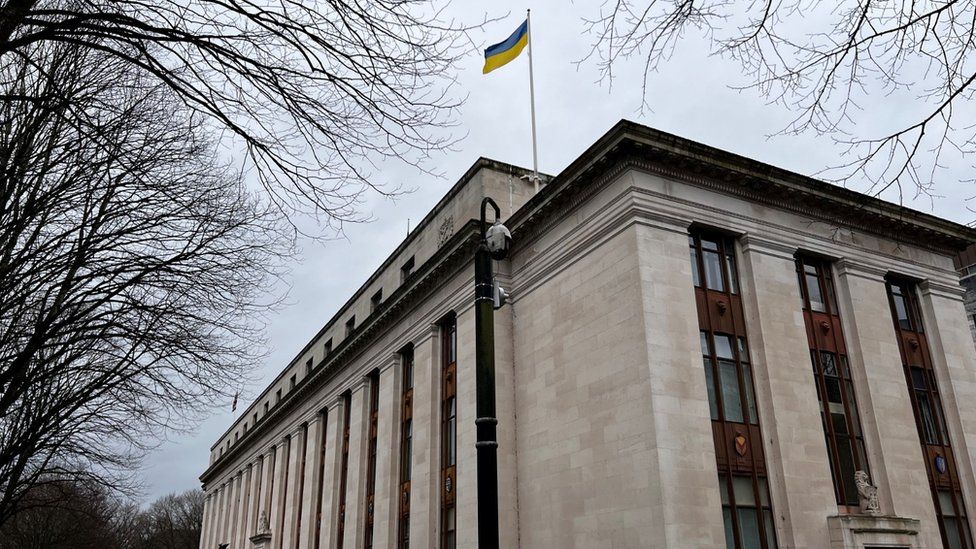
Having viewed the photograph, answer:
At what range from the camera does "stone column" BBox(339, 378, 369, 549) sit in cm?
3823

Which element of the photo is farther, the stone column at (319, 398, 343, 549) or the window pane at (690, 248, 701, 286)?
Answer: the stone column at (319, 398, 343, 549)

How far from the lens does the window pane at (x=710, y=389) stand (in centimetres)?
2212

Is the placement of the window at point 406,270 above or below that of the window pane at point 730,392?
above

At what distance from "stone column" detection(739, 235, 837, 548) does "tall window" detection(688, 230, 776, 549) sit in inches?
11.8

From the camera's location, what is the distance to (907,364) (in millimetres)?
27438

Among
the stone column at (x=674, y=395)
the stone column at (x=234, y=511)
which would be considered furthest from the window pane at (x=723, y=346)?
the stone column at (x=234, y=511)

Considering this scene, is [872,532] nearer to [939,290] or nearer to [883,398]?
[883,398]

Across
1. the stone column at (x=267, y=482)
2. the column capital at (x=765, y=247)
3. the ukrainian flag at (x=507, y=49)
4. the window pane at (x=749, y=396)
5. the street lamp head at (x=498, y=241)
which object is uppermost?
the ukrainian flag at (x=507, y=49)

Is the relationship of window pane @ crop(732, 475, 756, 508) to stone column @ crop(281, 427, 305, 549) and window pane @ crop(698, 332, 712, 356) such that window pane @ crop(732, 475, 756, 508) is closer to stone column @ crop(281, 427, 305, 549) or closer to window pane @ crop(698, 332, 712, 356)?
window pane @ crop(698, 332, 712, 356)

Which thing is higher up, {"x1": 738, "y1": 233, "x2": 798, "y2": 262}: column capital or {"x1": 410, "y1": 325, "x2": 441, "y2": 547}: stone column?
{"x1": 738, "y1": 233, "x2": 798, "y2": 262}: column capital

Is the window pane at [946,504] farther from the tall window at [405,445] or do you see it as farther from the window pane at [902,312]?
the tall window at [405,445]

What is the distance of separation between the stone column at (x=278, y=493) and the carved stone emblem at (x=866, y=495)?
42.0m

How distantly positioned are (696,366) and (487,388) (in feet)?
48.3

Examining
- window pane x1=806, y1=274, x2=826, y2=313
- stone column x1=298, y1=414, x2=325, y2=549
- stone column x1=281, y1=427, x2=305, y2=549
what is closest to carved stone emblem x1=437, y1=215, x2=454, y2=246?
window pane x1=806, y1=274, x2=826, y2=313
